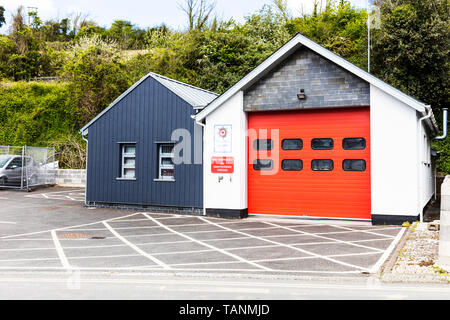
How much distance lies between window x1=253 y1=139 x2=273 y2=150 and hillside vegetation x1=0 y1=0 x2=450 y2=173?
13.1 meters

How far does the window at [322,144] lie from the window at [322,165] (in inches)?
15.8

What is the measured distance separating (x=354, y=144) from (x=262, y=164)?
2.98 meters

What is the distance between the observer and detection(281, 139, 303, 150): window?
13.5 metres

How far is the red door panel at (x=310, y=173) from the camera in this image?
1271 cm

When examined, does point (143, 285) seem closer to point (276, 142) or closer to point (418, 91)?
point (276, 142)

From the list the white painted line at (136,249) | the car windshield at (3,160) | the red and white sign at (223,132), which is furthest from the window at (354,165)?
the car windshield at (3,160)

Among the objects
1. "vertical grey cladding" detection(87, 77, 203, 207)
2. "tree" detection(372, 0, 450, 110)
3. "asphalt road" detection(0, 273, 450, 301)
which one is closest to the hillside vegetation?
"tree" detection(372, 0, 450, 110)

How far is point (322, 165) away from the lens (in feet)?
43.2

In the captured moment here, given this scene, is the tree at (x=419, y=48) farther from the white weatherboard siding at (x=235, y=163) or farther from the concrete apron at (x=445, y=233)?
the concrete apron at (x=445, y=233)

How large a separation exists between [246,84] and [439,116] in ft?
55.4

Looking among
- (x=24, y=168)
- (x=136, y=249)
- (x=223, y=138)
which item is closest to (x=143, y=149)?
(x=223, y=138)

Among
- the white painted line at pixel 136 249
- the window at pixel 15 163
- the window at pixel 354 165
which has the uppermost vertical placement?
the window at pixel 15 163

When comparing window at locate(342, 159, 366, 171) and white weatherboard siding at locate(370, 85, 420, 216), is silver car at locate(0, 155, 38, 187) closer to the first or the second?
window at locate(342, 159, 366, 171)

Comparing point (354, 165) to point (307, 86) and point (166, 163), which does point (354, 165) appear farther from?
point (166, 163)
